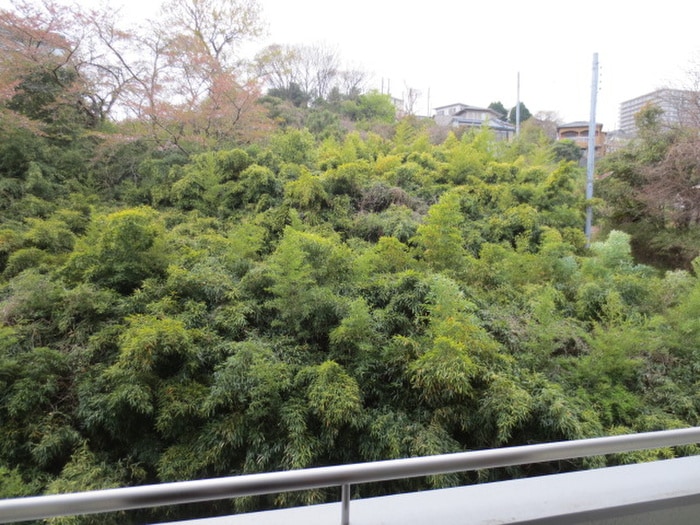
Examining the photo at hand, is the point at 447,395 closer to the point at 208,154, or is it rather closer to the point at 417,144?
the point at 208,154

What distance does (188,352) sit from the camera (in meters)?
2.45

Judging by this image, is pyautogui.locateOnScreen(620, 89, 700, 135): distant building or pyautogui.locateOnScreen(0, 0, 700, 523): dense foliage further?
pyautogui.locateOnScreen(620, 89, 700, 135): distant building

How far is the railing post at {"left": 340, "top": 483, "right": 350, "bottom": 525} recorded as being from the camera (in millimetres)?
787

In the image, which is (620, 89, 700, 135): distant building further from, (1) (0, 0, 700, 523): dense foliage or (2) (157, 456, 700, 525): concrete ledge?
(2) (157, 456, 700, 525): concrete ledge

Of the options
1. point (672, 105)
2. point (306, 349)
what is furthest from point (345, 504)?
point (672, 105)

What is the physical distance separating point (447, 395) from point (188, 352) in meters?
1.65

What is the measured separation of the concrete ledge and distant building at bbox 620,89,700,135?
30.1ft

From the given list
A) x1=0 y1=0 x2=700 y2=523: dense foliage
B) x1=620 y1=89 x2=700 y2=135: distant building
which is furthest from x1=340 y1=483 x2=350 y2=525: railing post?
x1=620 y1=89 x2=700 y2=135: distant building

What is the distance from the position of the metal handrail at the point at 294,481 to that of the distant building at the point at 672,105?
9335 millimetres

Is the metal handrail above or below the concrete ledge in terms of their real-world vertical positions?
above

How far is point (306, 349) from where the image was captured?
2.68 metres

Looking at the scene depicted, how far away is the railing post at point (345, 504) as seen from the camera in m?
0.79

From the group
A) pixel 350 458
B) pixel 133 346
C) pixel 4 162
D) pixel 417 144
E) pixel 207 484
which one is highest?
pixel 417 144

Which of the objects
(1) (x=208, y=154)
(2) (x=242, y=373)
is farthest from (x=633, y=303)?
(1) (x=208, y=154)
